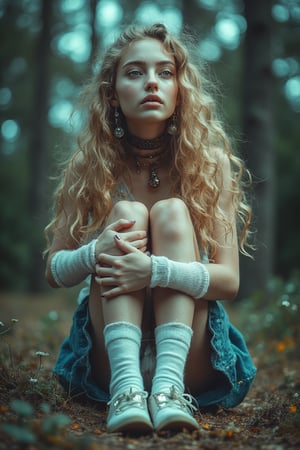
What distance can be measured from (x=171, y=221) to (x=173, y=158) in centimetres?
57

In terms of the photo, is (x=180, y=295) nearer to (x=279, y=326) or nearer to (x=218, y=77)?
(x=279, y=326)

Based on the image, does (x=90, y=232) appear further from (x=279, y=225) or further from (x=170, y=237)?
(x=279, y=225)

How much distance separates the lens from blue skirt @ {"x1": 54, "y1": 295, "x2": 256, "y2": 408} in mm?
1983

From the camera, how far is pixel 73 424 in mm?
1714

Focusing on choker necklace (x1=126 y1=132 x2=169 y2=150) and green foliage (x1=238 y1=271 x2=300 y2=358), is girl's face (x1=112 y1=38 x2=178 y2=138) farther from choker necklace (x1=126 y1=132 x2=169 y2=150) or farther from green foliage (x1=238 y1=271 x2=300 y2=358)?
green foliage (x1=238 y1=271 x2=300 y2=358)

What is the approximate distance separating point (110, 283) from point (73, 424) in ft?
1.58

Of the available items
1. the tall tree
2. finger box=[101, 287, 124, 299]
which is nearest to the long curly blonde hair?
finger box=[101, 287, 124, 299]

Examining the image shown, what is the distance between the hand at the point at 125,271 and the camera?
1.80m

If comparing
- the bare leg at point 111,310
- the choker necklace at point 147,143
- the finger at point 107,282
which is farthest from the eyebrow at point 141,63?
the finger at point 107,282

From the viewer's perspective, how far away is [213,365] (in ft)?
6.47

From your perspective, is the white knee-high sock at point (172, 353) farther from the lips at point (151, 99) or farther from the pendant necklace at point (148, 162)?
the lips at point (151, 99)

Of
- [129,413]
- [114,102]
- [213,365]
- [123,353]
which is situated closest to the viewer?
[129,413]

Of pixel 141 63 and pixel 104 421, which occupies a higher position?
pixel 141 63

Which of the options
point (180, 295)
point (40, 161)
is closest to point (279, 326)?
point (180, 295)
